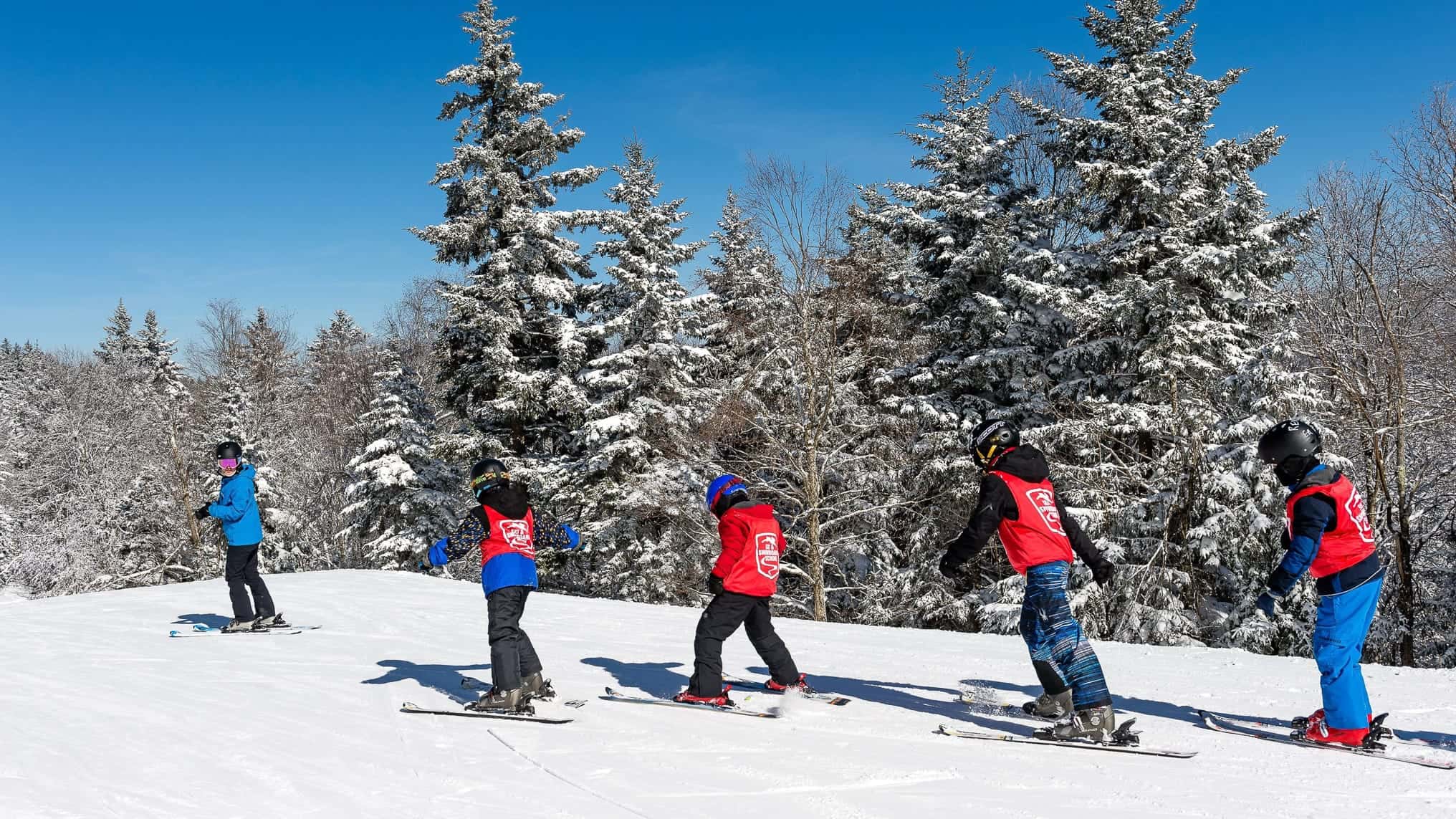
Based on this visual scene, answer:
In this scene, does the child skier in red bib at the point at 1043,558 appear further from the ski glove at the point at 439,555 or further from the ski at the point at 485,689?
the ski glove at the point at 439,555

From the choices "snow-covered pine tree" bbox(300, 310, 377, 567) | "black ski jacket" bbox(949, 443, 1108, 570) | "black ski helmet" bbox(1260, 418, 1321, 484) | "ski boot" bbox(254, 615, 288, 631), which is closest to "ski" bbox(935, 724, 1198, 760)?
"black ski jacket" bbox(949, 443, 1108, 570)

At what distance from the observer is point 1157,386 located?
17.7m

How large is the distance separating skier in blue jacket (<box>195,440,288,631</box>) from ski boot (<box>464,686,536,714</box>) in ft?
15.8

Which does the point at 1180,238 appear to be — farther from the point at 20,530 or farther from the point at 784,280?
the point at 20,530

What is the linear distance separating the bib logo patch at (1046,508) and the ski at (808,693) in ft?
6.97

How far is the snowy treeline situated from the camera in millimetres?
17438

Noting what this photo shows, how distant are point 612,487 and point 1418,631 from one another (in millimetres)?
17201

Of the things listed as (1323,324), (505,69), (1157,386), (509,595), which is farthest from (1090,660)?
(505,69)

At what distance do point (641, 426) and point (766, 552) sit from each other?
16222 millimetres

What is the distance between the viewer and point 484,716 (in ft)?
21.4

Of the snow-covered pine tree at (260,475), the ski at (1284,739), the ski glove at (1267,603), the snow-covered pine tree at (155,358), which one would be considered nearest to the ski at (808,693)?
the ski at (1284,739)

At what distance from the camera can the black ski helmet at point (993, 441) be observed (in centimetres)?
588

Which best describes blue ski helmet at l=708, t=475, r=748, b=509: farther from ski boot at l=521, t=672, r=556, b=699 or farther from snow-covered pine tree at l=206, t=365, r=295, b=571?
snow-covered pine tree at l=206, t=365, r=295, b=571

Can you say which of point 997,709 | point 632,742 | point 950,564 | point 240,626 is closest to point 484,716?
point 632,742
